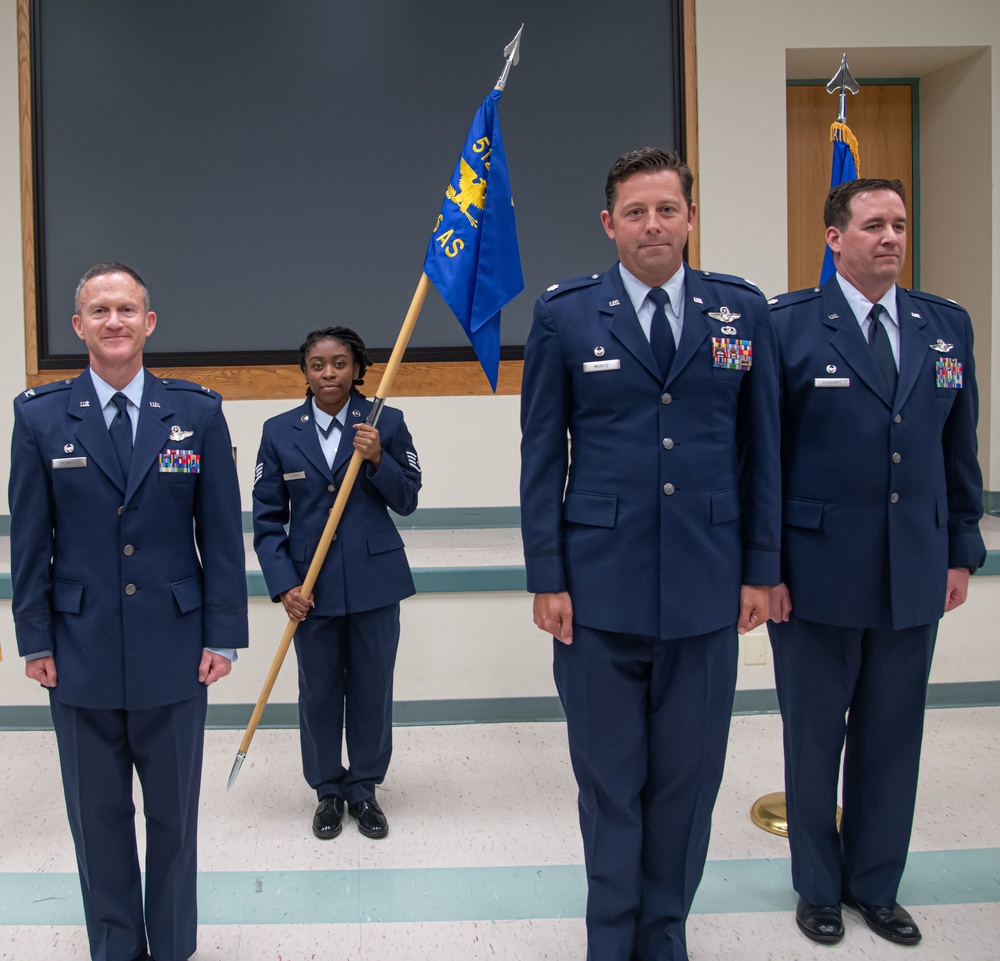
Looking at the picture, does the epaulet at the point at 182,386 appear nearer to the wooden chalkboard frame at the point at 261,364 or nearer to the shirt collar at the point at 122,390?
the shirt collar at the point at 122,390

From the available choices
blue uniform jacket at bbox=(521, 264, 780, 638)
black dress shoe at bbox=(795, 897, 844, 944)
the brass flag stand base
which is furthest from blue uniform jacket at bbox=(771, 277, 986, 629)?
the brass flag stand base

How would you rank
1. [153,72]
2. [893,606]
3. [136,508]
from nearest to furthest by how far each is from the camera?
[136,508]
[893,606]
[153,72]

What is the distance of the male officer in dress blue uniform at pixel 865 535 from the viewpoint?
2.02 metres

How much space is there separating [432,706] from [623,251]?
2175mm

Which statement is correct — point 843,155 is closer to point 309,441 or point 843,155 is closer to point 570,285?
point 570,285

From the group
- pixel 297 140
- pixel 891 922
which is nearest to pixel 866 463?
pixel 891 922

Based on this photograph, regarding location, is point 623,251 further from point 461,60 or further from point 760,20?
point 760,20

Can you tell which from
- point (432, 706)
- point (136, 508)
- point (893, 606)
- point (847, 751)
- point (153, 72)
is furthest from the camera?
point (153, 72)

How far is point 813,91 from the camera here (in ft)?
16.8

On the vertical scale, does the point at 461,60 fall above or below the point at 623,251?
above

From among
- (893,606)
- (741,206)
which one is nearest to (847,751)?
(893,606)

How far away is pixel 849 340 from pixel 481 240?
3.75 ft

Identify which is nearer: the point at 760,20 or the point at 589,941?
the point at 589,941

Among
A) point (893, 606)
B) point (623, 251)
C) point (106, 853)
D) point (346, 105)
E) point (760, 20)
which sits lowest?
point (106, 853)
